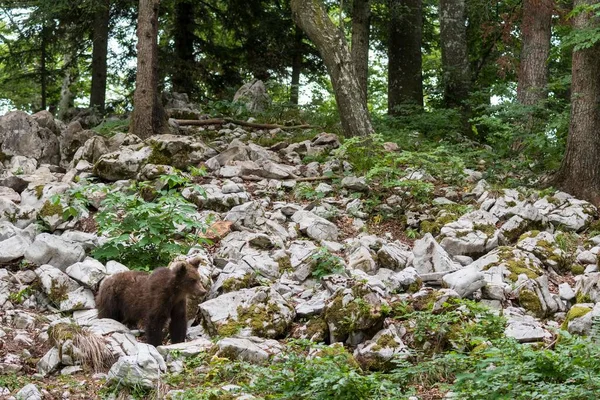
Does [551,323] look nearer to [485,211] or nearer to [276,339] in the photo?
[276,339]

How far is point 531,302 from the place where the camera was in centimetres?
766

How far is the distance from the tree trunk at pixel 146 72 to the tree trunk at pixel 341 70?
286 cm

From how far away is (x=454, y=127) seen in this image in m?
16.0

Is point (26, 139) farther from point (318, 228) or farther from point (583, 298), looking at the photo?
point (583, 298)

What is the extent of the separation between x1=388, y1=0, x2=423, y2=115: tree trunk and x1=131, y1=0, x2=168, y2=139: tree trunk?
6.82 m

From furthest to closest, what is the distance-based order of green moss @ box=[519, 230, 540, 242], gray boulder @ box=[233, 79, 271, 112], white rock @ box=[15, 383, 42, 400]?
gray boulder @ box=[233, 79, 271, 112] < green moss @ box=[519, 230, 540, 242] < white rock @ box=[15, 383, 42, 400]

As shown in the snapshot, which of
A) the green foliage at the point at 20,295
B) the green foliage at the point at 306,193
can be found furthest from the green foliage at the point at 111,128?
the green foliage at the point at 20,295

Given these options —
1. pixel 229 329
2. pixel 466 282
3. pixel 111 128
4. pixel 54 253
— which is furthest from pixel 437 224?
pixel 111 128

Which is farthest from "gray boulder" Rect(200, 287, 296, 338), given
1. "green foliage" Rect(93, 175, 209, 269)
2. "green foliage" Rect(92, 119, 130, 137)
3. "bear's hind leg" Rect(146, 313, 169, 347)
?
"green foliage" Rect(92, 119, 130, 137)

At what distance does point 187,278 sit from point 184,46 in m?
13.8

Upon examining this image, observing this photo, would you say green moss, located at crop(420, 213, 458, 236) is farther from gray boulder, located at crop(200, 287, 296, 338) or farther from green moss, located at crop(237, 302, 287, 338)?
green moss, located at crop(237, 302, 287, 338)

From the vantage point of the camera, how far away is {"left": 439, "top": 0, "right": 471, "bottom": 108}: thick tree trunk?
17656 millimetres

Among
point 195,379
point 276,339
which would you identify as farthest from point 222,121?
point 195,379

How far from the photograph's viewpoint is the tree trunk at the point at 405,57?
1850 centimetres
